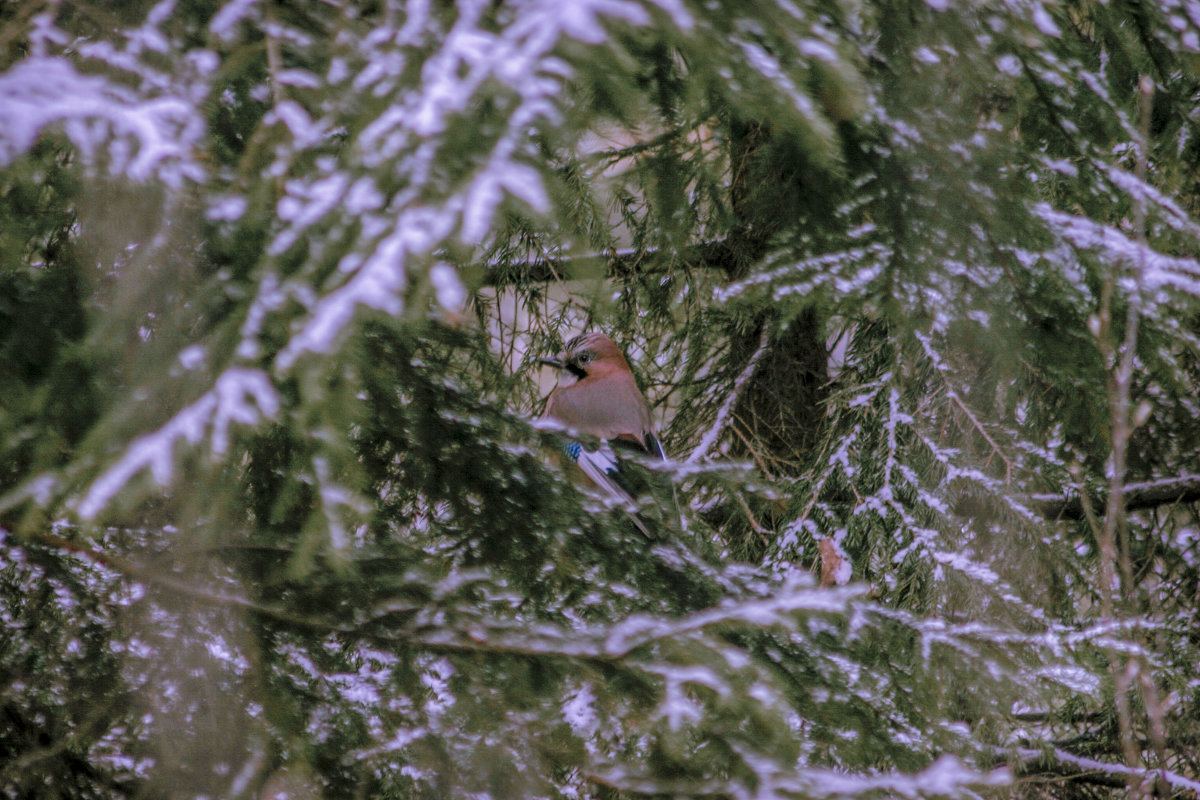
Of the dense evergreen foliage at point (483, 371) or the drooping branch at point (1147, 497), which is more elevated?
the dense evergreen foliage at point (483, 371)

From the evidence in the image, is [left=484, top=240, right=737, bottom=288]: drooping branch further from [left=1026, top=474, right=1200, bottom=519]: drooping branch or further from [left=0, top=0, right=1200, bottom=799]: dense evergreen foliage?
[left=1026, top=474, right=1200, bottom=519]: drooping branch

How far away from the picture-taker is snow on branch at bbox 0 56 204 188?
1.38 m

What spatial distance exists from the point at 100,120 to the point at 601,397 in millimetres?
3141

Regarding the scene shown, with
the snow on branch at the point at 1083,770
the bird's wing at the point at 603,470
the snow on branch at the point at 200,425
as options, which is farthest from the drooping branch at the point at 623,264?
the snow on branch at the point at 200,425

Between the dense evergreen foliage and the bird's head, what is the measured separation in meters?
1.62

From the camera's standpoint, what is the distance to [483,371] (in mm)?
2797

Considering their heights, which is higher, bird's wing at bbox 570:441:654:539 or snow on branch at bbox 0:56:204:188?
snow on branch at bbox 0:56:204:188

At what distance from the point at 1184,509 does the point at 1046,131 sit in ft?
9.08

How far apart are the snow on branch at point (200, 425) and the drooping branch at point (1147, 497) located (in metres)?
3.36

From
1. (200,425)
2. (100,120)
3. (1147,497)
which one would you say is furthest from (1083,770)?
(100,120)

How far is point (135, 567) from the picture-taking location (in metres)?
1.98

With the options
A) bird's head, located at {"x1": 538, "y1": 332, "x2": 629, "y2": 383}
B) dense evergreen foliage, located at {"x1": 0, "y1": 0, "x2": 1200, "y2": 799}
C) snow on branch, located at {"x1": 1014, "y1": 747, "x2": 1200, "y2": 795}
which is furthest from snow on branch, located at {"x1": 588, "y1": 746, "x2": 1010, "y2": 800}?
bird's head, located at {"x1": 538, "y1": 332, "x2": 629, "y2": 383}

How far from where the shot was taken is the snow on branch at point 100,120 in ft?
4.53

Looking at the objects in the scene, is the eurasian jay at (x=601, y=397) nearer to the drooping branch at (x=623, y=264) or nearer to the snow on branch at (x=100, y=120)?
the drooping branch at (x=623, y=264)
